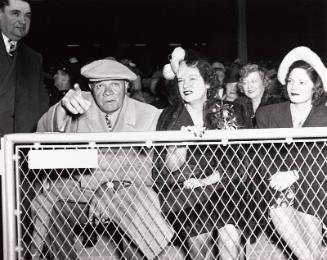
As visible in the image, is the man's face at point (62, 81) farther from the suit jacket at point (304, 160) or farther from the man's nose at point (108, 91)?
the suit jacket at point (304, 160)

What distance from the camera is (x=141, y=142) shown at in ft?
7.02

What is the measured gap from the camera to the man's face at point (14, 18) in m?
3.16

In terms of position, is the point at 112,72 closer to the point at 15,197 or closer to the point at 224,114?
the point at 224,114

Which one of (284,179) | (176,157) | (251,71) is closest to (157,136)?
(176,157)

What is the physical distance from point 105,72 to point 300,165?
1263 mm

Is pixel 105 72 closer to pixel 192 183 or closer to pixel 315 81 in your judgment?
pixel 192 183

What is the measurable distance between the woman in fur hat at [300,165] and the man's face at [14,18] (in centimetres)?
155

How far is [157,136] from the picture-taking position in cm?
203

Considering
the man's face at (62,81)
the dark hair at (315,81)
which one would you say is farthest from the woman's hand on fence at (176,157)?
the man's face at (62,81)

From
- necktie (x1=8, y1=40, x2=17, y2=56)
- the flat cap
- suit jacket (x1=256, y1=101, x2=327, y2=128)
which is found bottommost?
suit jacket (x1=256, y1=101, x2=327, y2=128)

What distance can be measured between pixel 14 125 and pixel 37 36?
7.53 meters

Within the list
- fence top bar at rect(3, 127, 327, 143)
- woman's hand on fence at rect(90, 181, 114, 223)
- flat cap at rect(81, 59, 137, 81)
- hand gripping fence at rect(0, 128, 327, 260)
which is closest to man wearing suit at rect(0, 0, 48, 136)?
flat cap at rect(81, 59, 137, 81)

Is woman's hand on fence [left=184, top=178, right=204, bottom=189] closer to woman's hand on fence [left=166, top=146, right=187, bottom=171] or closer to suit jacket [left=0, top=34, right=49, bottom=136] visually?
woman's hand on fence [left=166, top=146, right=187, bottom=171]

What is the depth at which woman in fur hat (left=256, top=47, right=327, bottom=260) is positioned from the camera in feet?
7.61
